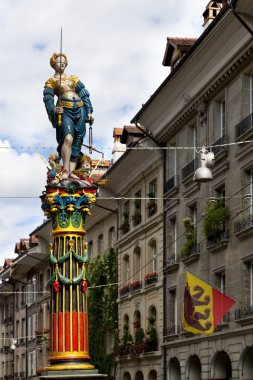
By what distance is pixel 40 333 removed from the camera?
226ft

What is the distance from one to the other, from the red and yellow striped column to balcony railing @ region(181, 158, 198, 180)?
17701mm

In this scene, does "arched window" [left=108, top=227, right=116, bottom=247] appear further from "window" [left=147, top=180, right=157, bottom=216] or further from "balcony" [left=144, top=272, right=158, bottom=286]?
"balcony" [left=144, top=272, right=158, bottom=286]

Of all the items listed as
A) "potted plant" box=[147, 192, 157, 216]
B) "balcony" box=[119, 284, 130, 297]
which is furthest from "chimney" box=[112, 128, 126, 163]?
"potted plant" box=[147, 192, 157, 216]

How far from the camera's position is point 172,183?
41844 mm

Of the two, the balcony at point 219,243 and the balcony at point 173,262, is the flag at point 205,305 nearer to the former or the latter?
the balcony at point 219,243

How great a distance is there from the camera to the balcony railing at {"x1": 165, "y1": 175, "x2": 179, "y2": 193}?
1620 inches

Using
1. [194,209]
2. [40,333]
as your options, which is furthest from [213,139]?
[40,333]

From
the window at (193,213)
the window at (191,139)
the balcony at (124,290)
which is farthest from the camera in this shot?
the balcony at (124,290)

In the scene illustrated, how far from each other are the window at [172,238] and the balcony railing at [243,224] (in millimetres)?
8328

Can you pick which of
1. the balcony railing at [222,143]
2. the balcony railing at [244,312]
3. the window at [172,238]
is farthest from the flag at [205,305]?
the window at [172,238]

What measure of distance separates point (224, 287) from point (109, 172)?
1512cm

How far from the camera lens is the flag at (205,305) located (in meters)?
25.2

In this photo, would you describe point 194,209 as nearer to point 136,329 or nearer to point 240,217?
point 240,217

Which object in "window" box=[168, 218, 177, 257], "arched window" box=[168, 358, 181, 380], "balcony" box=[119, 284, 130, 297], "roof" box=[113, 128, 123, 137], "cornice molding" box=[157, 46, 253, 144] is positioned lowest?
"arched window" box=[168, 358, 181, 380]
